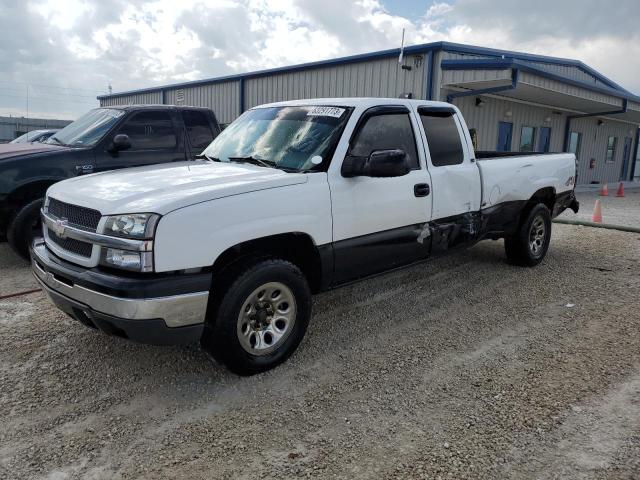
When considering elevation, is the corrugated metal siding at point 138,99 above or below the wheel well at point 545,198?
above

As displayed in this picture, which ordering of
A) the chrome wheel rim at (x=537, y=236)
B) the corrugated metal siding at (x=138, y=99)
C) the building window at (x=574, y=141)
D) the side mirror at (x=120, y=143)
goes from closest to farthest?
the side mirror at (x=120, y=143), the chrome wheel rim at (x=537, y=236), the building window at (x=574, y=141), the corrugated metal siding at (x=138, y=99)

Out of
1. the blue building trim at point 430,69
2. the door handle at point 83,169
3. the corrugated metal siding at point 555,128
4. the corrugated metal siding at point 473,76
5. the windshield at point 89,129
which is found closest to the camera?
the door handle at point 83,169

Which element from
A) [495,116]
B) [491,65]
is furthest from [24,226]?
[495,116]

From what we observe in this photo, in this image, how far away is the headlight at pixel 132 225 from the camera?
9.76 feet

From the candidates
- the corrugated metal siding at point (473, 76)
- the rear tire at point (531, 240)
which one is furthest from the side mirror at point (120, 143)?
the corrugated metal siding at point (473, 76)

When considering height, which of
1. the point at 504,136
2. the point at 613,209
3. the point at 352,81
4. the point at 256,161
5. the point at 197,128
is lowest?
the point at 613,209

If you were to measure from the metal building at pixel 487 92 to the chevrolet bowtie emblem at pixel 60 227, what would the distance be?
10603mm

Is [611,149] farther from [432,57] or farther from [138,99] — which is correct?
[138,99]

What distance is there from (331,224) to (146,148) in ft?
13.6

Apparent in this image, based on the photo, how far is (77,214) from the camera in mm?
3416

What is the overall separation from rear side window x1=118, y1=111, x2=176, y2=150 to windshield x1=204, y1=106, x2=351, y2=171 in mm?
2618

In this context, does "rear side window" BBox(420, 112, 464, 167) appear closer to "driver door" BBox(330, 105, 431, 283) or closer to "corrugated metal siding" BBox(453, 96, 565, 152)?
"driver door" BBox(330, 105, 431, 283)

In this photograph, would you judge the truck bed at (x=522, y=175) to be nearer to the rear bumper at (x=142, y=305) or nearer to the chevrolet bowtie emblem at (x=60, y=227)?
the rear bumper at (x=142, y=305)

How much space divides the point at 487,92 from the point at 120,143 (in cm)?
1040
